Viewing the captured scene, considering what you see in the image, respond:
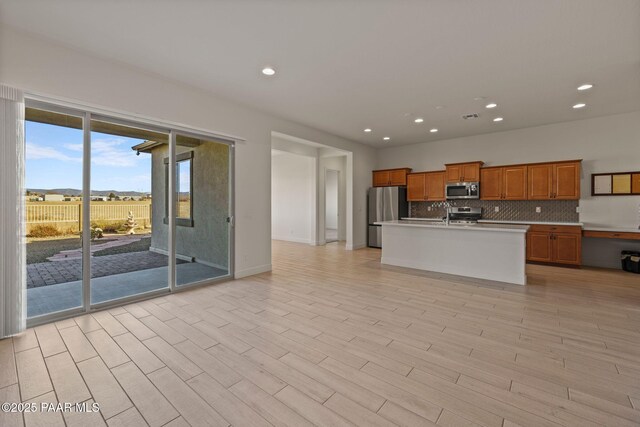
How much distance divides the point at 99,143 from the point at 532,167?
7.79 m

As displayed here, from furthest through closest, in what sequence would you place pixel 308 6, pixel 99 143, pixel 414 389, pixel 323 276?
1. pixel 323 276
2. pixel 99 143
3. pixel 308 6
4. pixel 414 389

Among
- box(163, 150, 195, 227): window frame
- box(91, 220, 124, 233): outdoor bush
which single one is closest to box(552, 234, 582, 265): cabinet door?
box(163, 150, 195, 227): window frame

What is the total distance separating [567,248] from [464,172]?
2562 mm

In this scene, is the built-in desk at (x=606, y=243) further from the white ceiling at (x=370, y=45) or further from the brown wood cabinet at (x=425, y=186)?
the brown wood cabinet at (x=425, y=186)

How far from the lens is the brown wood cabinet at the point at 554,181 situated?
5.50 metres

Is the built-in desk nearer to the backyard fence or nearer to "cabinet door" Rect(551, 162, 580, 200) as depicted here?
"cabinet door" Rect(551, 162, 580, 200)

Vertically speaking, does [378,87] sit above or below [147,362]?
above

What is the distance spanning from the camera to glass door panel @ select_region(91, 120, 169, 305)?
3.37 meters

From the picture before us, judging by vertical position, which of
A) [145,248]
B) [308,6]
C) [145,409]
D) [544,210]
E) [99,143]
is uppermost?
[308,6]

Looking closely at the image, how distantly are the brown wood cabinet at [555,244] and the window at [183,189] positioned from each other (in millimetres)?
6767

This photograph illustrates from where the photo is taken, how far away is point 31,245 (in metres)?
2.97

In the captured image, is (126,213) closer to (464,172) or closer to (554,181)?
(464,172)

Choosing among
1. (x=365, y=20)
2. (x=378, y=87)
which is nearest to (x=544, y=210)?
(x=378, y=87)

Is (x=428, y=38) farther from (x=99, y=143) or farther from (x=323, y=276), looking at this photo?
(x=99, y=143)
